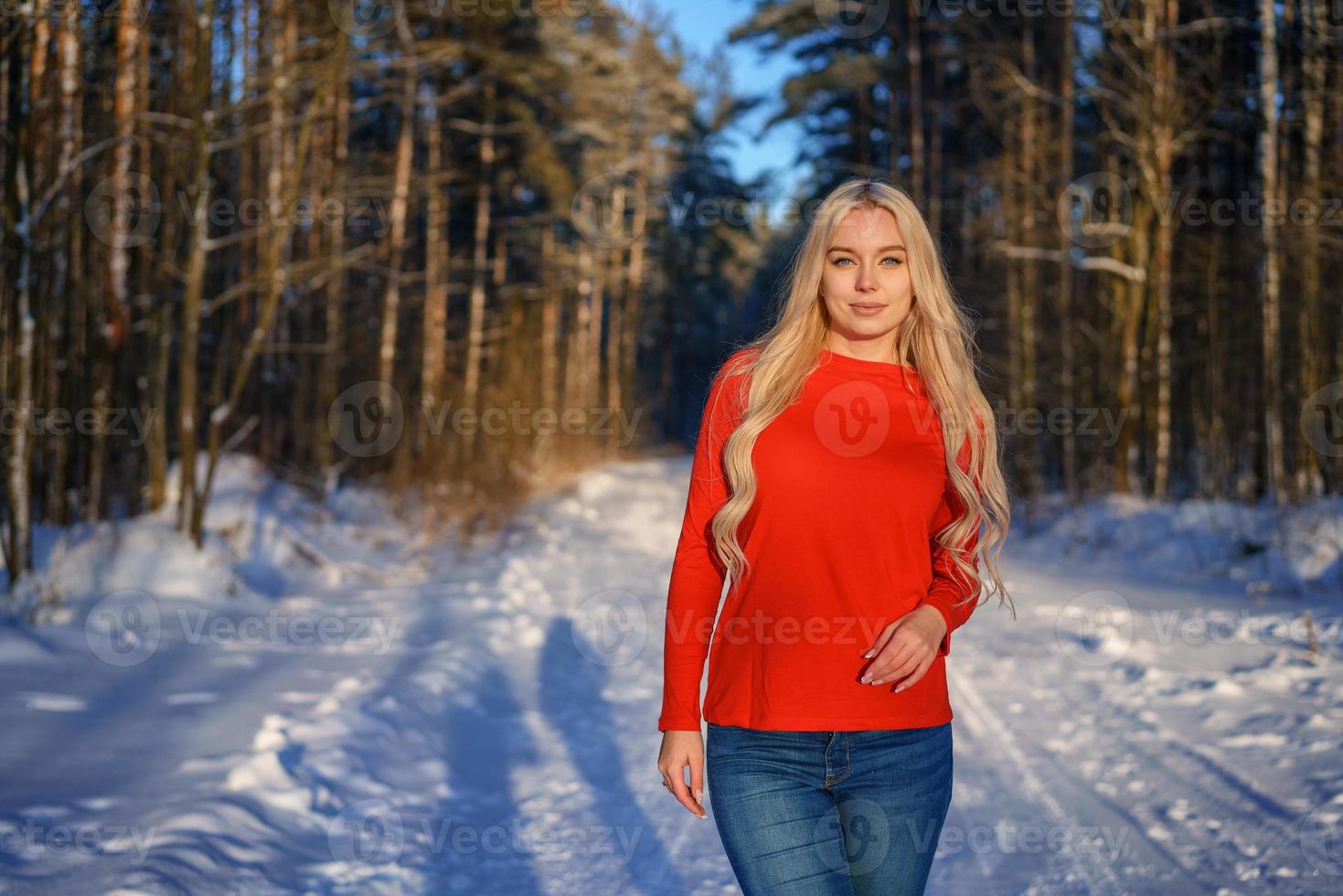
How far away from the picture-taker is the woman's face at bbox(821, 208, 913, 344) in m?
2.08

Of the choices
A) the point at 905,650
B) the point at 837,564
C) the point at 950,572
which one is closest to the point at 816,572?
the point at 837,564

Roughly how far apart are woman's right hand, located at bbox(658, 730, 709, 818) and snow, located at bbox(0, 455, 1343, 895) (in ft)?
6.44

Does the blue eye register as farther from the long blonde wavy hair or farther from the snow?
the snow

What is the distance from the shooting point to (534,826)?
432 cm

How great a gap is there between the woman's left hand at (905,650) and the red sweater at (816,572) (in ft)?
0.07

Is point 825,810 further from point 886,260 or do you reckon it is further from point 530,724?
point 530,724

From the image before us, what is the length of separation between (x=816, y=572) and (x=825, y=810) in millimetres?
438

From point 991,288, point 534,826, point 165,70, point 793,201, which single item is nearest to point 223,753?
point 534,826

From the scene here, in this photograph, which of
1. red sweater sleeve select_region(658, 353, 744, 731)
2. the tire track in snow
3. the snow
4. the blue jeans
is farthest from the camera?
the snow

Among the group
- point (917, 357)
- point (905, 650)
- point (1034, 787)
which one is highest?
point (917, 357)

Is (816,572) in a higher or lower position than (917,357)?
lower

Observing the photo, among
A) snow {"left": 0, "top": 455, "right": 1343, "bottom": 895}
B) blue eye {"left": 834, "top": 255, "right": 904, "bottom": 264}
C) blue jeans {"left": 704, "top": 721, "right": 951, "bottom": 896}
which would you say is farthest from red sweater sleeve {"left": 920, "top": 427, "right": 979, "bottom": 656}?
snow {"left": 0, "top": 455, "right": 1343, "bottom": 895}

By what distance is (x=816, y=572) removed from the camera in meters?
1.95

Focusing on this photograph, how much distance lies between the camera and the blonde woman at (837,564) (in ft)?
6.13
